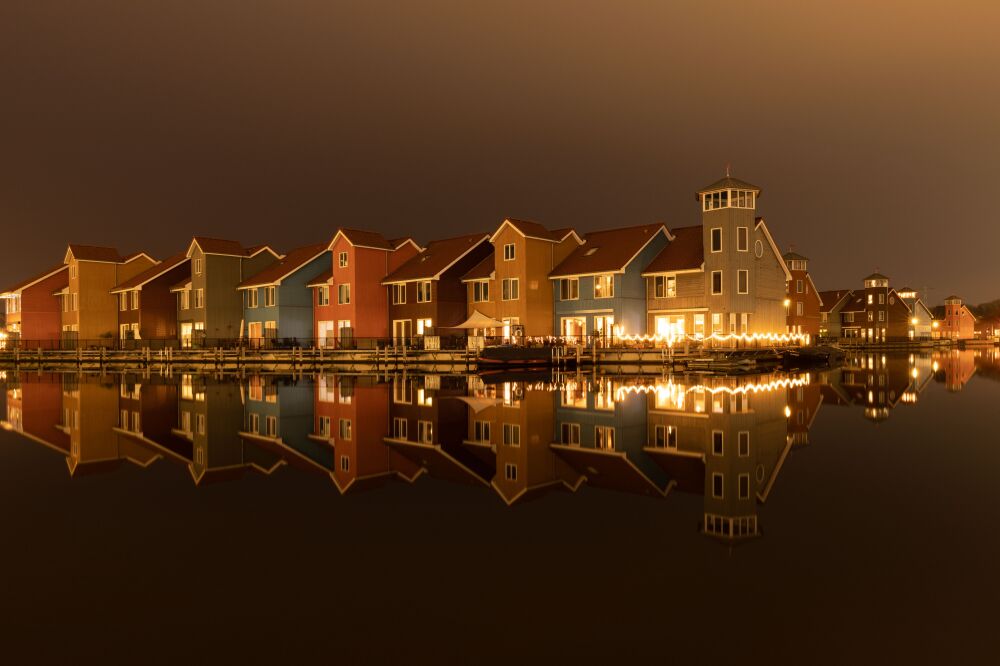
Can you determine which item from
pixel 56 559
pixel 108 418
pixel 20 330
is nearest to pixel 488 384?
pixel 108 418

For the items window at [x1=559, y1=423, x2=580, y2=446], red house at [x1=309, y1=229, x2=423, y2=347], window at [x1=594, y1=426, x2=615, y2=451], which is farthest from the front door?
window at [x1=594, y1=426, x2=615, y2=451]

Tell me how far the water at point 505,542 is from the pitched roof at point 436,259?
39.0 m

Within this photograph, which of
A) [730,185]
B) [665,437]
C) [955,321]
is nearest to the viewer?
[665,437]

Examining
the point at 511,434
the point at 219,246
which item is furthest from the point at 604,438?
the point at 219,246

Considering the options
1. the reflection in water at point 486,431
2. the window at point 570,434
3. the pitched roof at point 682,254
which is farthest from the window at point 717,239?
the window at point 570,434

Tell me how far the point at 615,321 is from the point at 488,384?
20297 millimetres

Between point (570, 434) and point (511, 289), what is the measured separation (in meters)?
38.9

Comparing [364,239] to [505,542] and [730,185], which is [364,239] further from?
[505,542]

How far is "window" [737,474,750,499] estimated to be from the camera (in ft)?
37.1

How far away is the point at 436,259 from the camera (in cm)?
6088

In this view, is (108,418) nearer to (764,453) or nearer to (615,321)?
(764,453)

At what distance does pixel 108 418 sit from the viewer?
75.3 ft

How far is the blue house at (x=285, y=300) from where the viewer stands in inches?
2520

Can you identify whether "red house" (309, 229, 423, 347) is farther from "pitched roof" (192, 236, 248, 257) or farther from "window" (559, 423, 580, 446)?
"window" (559, 423, 580, 446)
